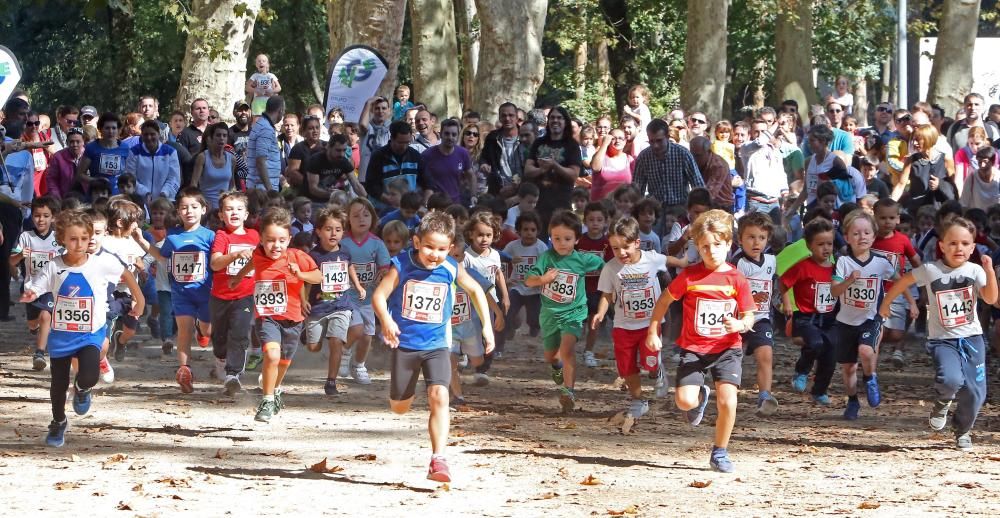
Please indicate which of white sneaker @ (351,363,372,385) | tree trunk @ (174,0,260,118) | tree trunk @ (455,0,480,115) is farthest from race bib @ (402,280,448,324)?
tree trunk @ (455,0,480,115)

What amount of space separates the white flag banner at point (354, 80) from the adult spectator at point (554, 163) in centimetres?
372

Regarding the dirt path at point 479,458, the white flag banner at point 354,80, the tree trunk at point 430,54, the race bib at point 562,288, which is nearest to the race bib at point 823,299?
the dirt path at point 479,458

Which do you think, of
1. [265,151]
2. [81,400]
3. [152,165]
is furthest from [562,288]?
[152,165]

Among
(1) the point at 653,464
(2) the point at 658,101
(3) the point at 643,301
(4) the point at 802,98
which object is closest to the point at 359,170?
(3) the point at 643,301

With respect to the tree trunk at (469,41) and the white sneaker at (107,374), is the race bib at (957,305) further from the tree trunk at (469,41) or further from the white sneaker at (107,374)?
the tree trunk at (469,41)

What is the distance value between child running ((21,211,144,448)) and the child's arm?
208 cm

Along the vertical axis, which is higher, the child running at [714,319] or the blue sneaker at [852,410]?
the child running at [714,319]

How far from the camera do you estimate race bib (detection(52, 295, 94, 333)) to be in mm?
10109

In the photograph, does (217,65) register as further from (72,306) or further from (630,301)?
(72,306)

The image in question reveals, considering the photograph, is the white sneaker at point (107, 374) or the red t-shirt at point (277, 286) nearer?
the red t-shirt at point (277, 286)

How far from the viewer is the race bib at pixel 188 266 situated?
12.6 meters

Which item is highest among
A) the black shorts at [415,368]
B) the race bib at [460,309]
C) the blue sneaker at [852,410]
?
the race bib at [460,309]

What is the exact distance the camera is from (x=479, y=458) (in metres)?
9.91

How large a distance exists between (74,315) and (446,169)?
7.51 m
